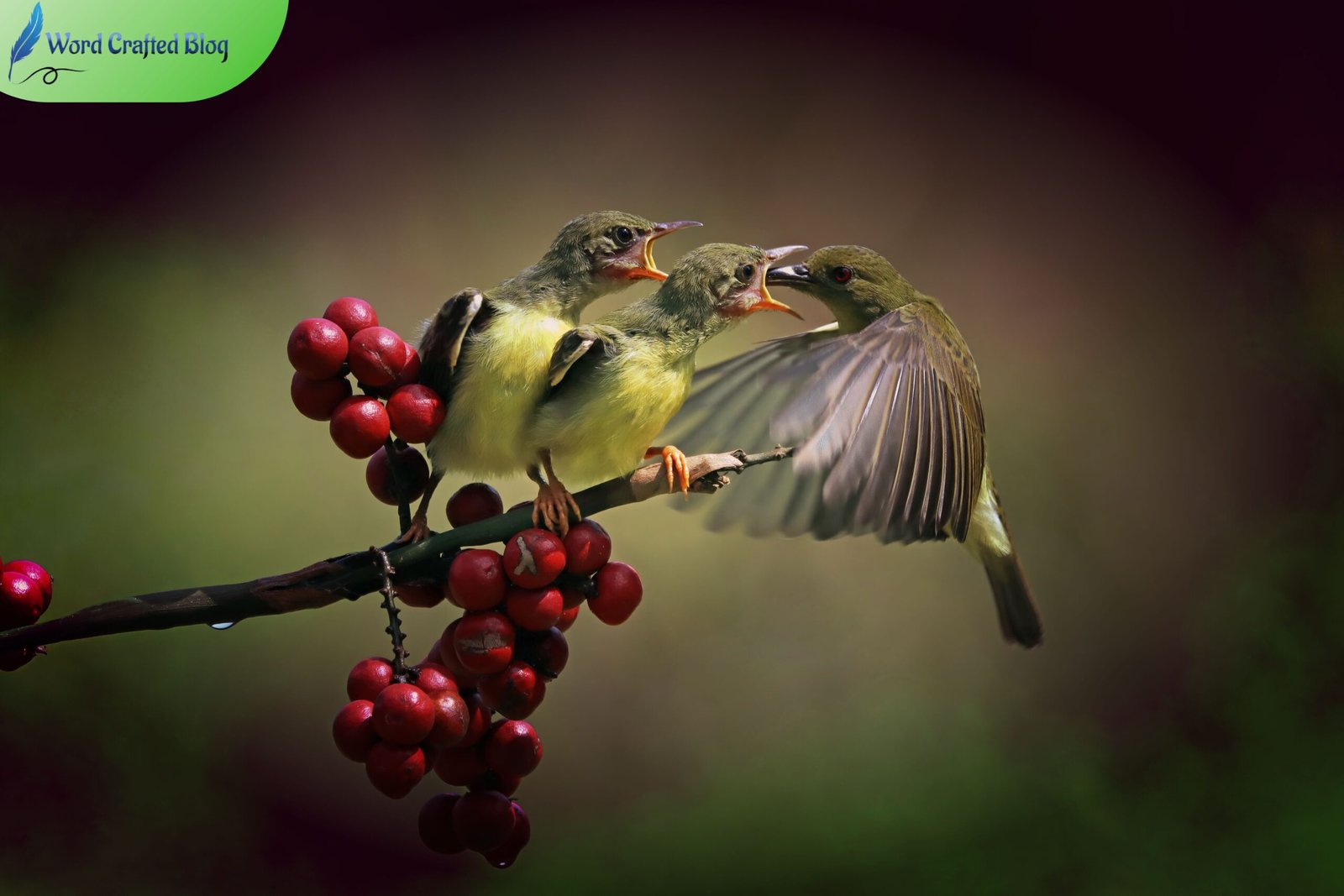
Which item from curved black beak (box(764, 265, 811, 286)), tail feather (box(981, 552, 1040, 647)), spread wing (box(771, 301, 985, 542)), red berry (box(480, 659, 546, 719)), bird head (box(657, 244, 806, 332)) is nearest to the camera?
red berry (box(480, 659, 546, 719))

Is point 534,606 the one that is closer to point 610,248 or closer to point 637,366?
point 637,366

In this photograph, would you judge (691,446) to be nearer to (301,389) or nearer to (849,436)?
(849,436)

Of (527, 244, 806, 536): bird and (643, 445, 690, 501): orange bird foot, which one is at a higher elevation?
(527, 244, 806, 536): bird

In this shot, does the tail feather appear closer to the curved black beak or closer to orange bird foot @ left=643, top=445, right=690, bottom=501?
the curved black beak

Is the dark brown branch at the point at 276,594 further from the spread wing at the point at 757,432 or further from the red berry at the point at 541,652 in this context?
the spread wing at the point at 757,432

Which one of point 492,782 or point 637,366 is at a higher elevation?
point 637,366

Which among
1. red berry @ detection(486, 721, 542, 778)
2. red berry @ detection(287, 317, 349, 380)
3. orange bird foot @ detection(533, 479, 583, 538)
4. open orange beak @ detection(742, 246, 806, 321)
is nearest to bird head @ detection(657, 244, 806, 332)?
open orange beak @ detection(742, 246, 806, 321)

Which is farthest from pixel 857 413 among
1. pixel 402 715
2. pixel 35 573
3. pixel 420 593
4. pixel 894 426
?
pixel 35 573
